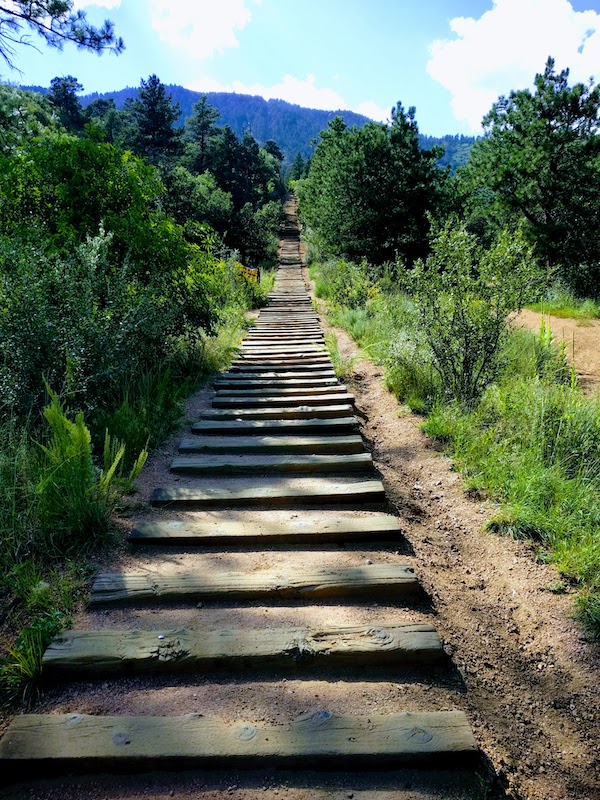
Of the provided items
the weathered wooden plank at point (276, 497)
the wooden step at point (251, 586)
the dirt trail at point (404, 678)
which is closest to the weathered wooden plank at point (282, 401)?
the weathered wooden plank at point (276, 497)

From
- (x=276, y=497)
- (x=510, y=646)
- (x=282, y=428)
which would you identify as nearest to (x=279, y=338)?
(x=282, y=428)

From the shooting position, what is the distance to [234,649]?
2.02 meters

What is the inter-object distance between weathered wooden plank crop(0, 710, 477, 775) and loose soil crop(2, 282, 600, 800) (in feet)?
0.16

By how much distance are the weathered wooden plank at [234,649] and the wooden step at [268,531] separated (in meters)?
0.75

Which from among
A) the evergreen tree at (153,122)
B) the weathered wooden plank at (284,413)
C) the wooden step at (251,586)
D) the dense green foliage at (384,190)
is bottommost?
the wooden step at (251,586)

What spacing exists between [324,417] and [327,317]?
735 centimetres

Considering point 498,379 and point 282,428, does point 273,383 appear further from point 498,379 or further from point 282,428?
point 498,379

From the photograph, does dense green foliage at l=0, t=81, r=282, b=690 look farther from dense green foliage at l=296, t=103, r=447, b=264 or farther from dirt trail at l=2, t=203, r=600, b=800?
dense green foliage at l=296, t=103, r=447, b=264

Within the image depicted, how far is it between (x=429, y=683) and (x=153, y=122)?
143ft

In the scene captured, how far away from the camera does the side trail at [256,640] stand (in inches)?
64.0

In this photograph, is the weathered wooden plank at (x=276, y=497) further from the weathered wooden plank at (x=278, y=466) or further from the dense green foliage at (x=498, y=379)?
the dense green foliage at (x=498, y=379)

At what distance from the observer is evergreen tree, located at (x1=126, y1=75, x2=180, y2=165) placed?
36.6m

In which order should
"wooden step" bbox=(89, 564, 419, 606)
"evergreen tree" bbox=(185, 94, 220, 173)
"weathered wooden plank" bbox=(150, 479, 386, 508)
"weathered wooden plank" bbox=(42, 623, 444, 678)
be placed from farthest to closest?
"evergreen tree" bbox=(185, 94, 220, 173)
"weathered wooden plank" bbox=(150, 479, 386, 508)
"wooden step" bbox=(89, 564, 419, 606)
"weathered wooden plank" bbox=(42, 623, 444, 678)

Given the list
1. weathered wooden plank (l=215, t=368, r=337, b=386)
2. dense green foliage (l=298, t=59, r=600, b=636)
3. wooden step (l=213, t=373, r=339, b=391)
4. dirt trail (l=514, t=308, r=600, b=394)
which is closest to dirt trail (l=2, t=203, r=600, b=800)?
dense green foliage (l=298, t=59, r=600, b=636)
